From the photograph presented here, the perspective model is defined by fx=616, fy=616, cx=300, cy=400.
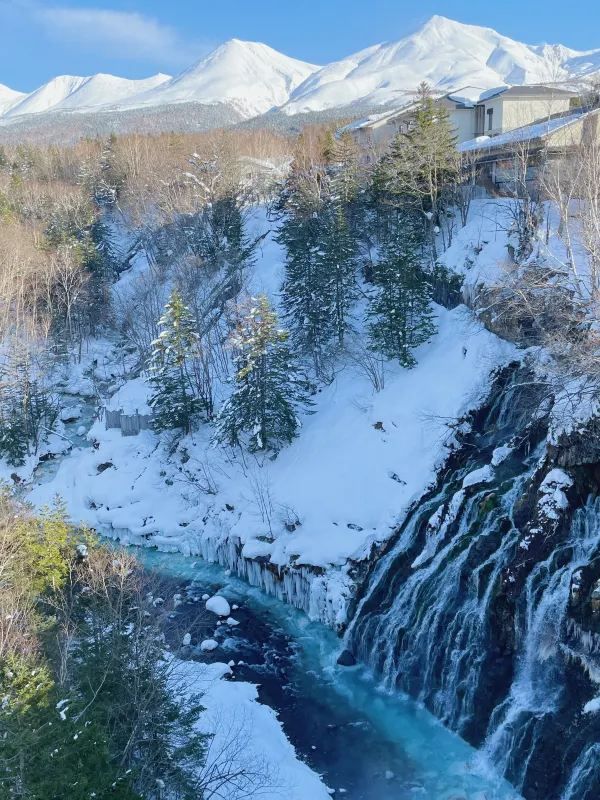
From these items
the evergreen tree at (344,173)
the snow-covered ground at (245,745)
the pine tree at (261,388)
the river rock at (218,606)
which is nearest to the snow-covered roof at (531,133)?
the evergreen tree at (344,173)

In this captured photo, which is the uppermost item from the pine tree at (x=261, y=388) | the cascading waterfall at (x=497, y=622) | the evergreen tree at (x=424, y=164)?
the evergreen tree at (x=424, y=164)

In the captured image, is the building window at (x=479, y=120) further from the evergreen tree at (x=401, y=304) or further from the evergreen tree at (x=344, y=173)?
the evergreen tree at (x=401, y=304)

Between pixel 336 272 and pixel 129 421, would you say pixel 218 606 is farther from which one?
pixel 336 272

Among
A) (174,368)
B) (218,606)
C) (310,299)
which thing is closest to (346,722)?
(218,606)

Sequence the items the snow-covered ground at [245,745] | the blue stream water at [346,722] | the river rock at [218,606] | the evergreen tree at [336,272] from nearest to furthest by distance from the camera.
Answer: the snow-covered ground at [245,745], the blue stream water at [346,722], the river rock at [218,606], the evergreen tree at [336,272]

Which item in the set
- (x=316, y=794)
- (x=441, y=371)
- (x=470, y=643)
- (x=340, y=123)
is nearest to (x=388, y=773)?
(x=316, y=794)

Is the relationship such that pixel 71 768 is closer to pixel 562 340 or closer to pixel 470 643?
pixel 470 643
